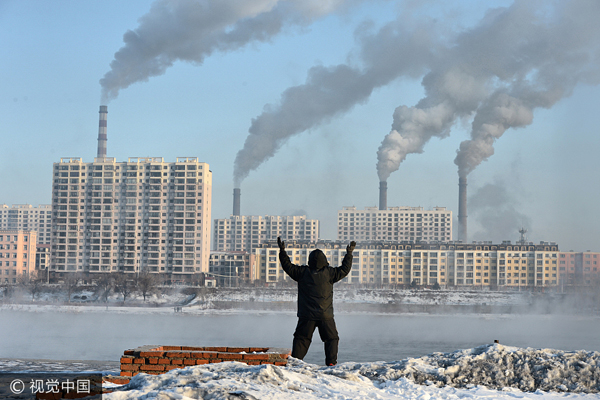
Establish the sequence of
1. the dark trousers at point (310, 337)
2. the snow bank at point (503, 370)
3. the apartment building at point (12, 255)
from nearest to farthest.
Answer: the snow bank at point (503, 370) < the dark trousers at point (310, 337) < the apartment building at point (12, 255)

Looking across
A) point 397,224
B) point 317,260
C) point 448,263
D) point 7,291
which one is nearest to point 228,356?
point 317,260

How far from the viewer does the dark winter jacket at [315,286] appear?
285 inches

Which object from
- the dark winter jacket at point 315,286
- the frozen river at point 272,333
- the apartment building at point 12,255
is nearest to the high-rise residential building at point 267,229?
the apartment building at point 12,255

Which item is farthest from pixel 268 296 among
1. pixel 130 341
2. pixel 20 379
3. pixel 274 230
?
pixel 274 230

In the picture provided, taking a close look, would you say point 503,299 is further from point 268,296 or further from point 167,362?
point 167,362

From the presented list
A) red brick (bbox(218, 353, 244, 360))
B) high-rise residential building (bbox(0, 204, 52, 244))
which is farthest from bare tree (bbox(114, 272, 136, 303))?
high-rise residential building (bbox(0, 204, 52, 244))

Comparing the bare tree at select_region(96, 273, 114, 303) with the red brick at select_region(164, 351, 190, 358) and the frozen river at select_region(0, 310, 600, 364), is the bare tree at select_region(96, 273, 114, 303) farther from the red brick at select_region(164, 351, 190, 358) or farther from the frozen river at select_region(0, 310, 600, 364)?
the red brick at select_region(164, 351, 190, 358)

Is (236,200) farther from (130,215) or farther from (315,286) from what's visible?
(315,286)

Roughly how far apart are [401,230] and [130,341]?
11802 cm

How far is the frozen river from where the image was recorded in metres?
29.9

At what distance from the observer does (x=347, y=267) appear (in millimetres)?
7438

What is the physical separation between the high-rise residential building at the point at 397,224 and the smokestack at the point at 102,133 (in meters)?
58.9
